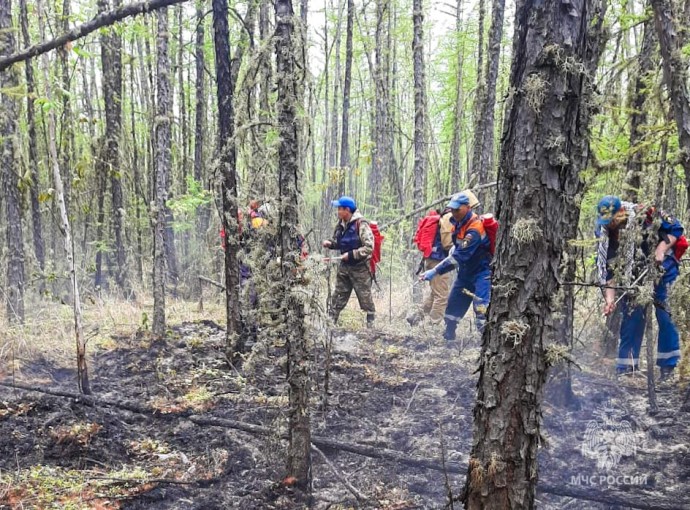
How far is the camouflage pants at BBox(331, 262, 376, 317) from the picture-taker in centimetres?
825

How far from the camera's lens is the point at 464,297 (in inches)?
299

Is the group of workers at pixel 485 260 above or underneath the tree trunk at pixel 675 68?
underneath

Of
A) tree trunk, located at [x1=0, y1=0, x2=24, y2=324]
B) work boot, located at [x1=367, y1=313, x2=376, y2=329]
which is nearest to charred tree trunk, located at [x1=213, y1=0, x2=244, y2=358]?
work boot, located at [x1=367, y1=313, x2=376, y2=329]

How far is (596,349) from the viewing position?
695cm

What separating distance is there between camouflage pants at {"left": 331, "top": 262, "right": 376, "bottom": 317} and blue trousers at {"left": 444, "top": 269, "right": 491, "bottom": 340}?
4.73 ft

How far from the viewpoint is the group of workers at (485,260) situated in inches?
191

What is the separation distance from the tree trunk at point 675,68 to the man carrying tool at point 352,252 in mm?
5025

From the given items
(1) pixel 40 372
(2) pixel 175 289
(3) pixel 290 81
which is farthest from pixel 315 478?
(2) pixel 175 289

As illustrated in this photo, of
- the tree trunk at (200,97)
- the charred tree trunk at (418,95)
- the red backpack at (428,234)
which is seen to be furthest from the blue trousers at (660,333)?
the tree trunk at (200,97)

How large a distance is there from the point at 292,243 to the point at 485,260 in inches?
172

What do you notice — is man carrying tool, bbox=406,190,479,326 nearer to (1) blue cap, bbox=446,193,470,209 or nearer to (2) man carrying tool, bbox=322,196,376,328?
(1) blue cap, bbox=446,193,470,209

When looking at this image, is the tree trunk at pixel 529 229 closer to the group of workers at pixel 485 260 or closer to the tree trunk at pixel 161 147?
the group of workers at pixel 485 260

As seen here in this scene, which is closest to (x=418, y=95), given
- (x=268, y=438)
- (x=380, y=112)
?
(x=380, y=112)

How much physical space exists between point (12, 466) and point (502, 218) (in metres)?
4.10
